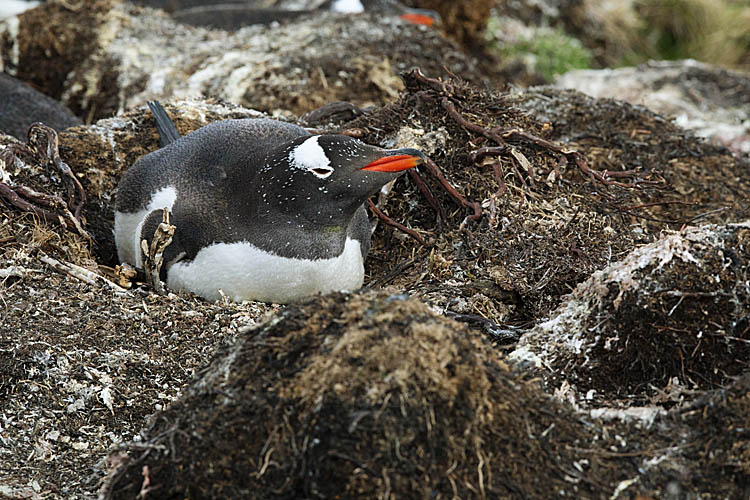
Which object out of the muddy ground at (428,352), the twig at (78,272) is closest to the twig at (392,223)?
the muddy ground at (428,352)

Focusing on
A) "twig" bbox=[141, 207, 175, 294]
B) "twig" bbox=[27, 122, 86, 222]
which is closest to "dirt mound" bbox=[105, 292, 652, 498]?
"twig" bbox=[141, 207, 175, 294]

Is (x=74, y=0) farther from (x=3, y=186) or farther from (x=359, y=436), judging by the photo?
(x=359, y=436)

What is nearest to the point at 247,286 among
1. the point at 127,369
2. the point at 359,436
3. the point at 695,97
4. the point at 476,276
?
the point at 127,369

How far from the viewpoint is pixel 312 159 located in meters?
3.60

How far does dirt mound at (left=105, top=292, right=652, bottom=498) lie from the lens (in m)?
2.04

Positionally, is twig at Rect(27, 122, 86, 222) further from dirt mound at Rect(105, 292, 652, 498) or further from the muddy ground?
dirt mound at Rect(105, 292, 652, 498)

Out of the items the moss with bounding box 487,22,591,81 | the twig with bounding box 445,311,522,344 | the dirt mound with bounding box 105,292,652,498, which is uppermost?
the dirt mound with bounding box 105,292,652,498

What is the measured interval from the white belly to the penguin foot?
2.65 ft

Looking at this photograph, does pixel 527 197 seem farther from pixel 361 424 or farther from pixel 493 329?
pixel 361 424

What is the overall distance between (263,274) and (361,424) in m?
1.74

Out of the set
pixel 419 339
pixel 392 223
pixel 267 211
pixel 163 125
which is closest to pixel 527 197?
pixel 392 223

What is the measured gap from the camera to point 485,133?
4.42 metres

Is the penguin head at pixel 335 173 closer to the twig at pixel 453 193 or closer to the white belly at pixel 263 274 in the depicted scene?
the white belly at pixel 263 274

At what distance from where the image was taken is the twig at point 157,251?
12.4 feet
